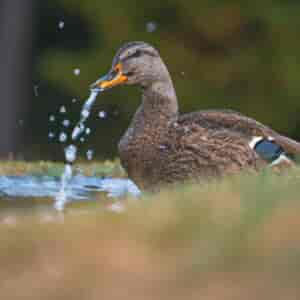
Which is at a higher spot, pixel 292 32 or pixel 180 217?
pixel 180 217

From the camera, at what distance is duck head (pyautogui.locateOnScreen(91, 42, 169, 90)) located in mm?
8539

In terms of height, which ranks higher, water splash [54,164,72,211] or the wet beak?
the wet beak

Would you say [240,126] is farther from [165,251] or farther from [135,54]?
[165,251]

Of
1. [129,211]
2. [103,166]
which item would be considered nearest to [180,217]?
[129,211]

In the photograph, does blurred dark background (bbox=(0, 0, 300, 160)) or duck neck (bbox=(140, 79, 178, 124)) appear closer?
duck neck (bbox=(140, 79, 178, 124))

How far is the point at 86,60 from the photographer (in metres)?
17.2

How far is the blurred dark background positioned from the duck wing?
773 cm

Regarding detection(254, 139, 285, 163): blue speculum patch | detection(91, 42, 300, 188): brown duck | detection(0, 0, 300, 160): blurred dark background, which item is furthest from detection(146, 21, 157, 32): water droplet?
detection(254, 139, 285, 163): blue speculum patch

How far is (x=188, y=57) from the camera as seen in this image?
55.6 ft

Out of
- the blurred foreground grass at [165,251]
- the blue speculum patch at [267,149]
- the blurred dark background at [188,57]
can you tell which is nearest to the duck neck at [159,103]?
the blue speculum patch at [267,149]

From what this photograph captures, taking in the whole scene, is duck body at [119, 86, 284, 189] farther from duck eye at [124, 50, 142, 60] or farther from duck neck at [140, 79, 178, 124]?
duck eye at [124, 50, 142, 60]

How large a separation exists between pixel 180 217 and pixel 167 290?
0.64 metres

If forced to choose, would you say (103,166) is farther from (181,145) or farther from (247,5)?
(247,5)

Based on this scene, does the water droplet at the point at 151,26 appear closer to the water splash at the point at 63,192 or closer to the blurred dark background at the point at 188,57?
the blurred dark background at the point at 188,57
